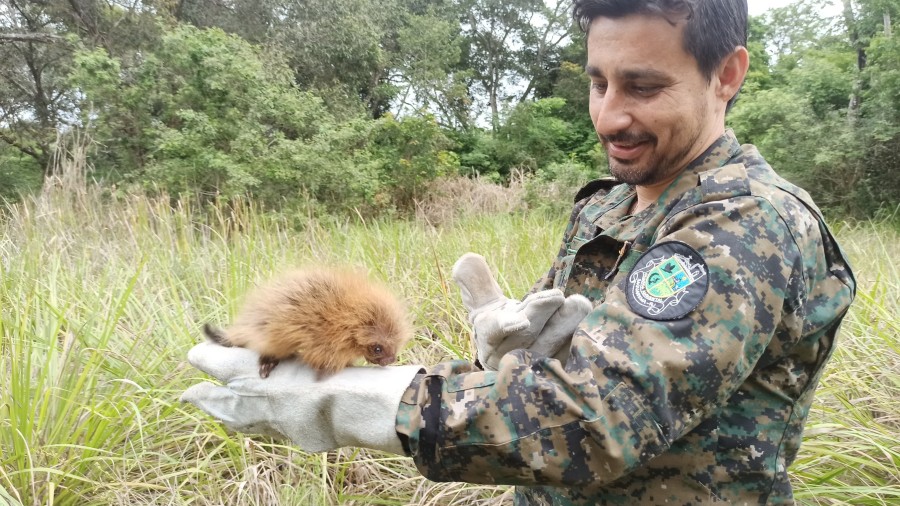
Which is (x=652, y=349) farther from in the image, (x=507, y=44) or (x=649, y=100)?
(x=507, y=44)

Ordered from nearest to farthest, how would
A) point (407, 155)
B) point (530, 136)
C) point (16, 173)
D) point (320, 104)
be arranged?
point (320, 104) → point (16, 173) → point (407, 155) → point (530, 136)

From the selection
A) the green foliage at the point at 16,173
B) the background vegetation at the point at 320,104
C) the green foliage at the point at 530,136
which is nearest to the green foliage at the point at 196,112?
the background vegetation at the point at 320,104

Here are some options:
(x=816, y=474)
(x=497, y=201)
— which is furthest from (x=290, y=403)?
(x=497, y=201)

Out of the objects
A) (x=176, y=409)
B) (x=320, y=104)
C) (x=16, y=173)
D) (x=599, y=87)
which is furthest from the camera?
(x=16, y=173)

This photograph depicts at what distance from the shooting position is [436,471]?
1.02m

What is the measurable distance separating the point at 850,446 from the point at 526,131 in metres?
18.6

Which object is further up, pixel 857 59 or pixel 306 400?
pixel 857 59

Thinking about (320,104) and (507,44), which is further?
(507,44)

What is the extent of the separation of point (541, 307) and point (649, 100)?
1.83 ft

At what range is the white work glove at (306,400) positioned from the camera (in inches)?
41.3

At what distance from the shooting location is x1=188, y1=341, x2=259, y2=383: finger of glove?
1.21m

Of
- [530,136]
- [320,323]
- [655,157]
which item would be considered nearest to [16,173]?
[530,136]

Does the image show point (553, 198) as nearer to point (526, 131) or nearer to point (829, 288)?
point (526, 131)

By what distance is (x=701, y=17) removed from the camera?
1239 mm
